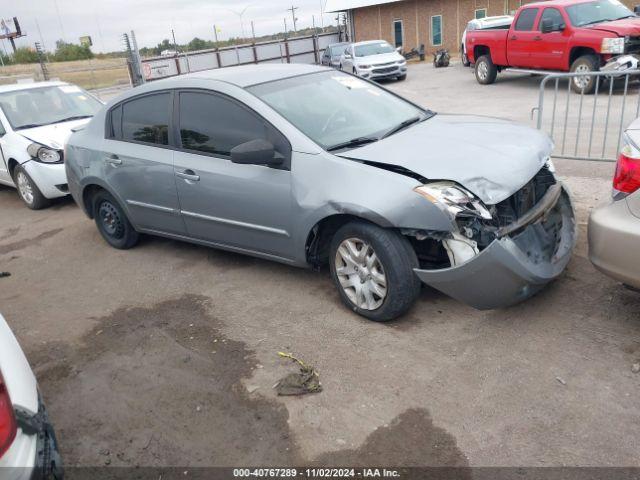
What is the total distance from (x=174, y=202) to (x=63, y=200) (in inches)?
174

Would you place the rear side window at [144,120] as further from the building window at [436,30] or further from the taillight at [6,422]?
the building window at [436,30]

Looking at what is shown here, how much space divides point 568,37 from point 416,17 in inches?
899

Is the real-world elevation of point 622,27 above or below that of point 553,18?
below

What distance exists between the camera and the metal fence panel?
629 cm

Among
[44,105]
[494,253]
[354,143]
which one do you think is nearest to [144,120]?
[354,143]

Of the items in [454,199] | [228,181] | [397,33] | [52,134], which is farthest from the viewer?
[397,33]

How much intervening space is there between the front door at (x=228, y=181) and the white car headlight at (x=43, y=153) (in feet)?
12.2

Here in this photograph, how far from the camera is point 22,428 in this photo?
208 cm

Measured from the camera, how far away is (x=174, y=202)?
4895mm

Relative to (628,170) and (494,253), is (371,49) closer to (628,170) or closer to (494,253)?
(628,170)

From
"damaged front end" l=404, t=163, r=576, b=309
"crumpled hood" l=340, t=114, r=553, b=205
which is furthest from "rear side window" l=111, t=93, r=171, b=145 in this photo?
"damaged front end" l=404, t=163, r=576, b=309

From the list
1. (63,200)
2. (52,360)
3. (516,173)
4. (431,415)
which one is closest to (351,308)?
(431,415)

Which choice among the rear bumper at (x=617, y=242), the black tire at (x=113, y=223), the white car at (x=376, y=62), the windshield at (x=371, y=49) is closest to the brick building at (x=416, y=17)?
the windshield at (x=371, y=49)

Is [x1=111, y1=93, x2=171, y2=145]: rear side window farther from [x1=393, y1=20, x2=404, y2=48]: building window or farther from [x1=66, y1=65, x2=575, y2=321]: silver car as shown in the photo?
[x1=393, y1=20, x2=404, y2=48]: building window
